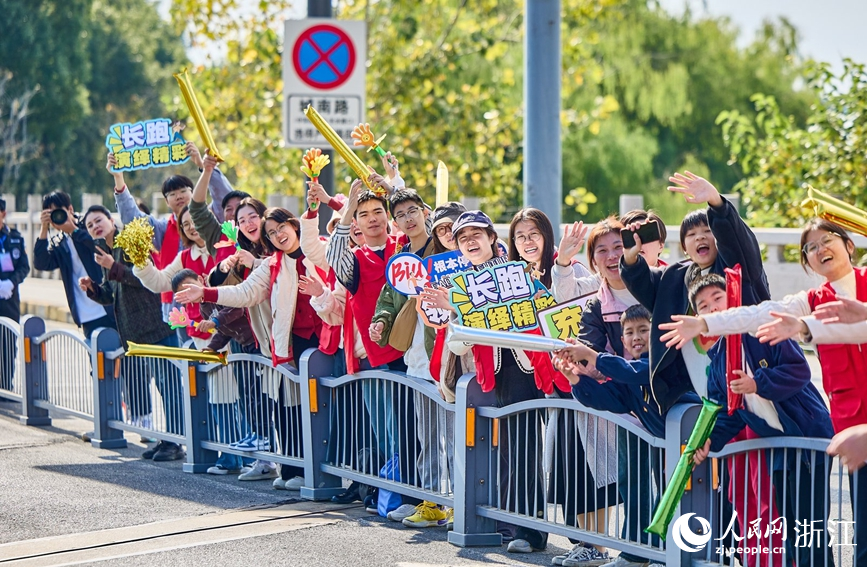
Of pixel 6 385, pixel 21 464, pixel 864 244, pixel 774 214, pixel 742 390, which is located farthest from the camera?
pixel 774 214

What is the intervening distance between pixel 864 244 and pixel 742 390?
7.55m

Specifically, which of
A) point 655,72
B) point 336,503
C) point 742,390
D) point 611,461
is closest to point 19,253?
point 336,503

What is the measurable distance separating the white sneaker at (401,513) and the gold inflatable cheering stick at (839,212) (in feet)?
9.66

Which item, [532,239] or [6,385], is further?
[6,385]

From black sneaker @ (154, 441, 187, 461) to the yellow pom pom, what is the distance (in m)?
1.31

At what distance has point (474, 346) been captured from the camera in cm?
627

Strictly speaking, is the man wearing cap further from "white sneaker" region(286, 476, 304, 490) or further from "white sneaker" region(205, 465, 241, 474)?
"white sneaker" region(286, 476, 304, 490)

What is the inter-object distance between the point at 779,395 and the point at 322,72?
17.8 feet

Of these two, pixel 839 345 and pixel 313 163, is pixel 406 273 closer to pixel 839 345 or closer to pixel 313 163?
pixel 313 163

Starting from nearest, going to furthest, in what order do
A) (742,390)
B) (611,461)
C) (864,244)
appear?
(742,390) → (611,461) → (864,244)

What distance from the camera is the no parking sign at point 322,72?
9.45 metres

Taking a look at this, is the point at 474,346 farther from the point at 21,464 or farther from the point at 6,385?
the point at 6,385

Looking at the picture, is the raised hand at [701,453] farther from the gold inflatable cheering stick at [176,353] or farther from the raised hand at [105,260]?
the raised hand at [105,260]

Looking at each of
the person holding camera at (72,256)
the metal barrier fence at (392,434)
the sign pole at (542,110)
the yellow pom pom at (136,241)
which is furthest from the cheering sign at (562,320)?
the person holding camera at (72,256)
